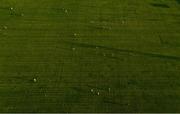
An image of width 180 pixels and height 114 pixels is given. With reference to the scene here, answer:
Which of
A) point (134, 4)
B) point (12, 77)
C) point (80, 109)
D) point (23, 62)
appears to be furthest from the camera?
point (134, 4)

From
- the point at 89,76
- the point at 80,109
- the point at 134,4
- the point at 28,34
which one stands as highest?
the point at 134,4

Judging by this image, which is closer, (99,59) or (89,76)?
(89,76)

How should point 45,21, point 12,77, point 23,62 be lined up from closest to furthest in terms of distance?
point 12,77, point 23,62, point 45,21

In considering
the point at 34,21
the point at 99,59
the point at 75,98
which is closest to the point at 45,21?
the point at 34,21

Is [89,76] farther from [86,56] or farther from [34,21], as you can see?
[34,21]

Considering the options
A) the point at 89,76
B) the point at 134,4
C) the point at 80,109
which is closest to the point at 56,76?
the point at 89,76

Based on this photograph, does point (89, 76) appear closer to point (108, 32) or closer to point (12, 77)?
point (12, 77)

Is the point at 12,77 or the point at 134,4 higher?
the point at 134,4
